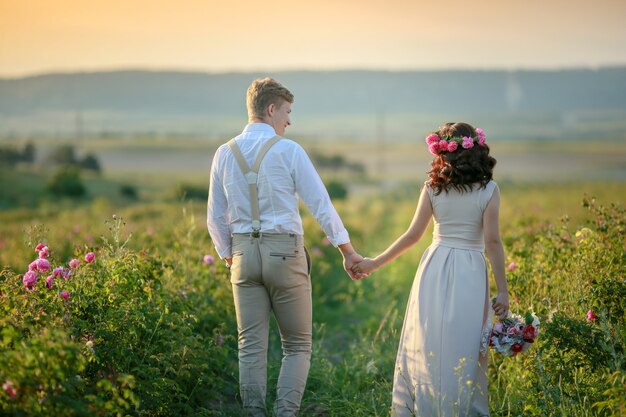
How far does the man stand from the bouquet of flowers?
1.13 meters

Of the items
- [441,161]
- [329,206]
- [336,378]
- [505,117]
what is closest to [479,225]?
[441,161]

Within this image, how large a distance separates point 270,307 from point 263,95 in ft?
4.40

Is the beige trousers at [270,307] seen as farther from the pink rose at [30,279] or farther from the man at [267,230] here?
the pink rose at [30,279]

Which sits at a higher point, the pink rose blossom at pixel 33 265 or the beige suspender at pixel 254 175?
the beige suspender at pixel 254 175

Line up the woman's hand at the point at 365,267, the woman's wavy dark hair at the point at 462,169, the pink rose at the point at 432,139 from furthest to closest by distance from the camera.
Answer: the woman's hand at the point at 365,267
the pink rose at the point at 432,139
the woman's wavy dark hair at the point at 462,169

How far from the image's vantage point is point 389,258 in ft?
15.6

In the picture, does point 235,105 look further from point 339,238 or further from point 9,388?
point 9,388

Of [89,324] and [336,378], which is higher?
[89,324]

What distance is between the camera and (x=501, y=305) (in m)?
4.37

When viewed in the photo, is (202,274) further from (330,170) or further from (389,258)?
(330,170)

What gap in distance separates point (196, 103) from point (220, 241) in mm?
197904

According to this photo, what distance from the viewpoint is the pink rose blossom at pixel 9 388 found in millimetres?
3248

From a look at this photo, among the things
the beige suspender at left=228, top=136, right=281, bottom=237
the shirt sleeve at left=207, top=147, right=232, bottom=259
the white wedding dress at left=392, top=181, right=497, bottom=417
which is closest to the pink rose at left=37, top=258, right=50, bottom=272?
the shirt sleeve at left=207, top=147, right=232, bottom=259

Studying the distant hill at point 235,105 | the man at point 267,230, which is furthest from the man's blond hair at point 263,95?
the distant hill at point 235,105
